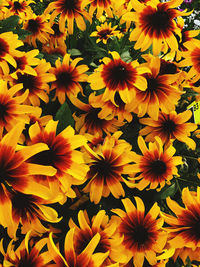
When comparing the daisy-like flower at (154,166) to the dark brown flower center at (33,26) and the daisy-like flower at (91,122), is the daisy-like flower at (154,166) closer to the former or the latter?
the daisy-like flower at (91,122)

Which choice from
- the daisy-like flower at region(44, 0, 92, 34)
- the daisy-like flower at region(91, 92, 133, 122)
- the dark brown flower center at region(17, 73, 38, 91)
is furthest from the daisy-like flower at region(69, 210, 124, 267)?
the daisy-like flower at region(44, 0, 92, 34)

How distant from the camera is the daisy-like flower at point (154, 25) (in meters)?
0.74

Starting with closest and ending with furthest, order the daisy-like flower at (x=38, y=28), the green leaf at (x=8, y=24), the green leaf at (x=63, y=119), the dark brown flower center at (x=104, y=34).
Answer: the green leaf at (x=63, y=119) < the green leaf at (x=8, y=24) < the daisy-like flower at (x=38, y=28) < the dark brown flower center at (x=104, y=34)

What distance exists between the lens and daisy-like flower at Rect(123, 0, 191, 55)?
0.74m

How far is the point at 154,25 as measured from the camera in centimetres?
75

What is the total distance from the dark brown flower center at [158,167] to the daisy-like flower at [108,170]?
7 centimetres

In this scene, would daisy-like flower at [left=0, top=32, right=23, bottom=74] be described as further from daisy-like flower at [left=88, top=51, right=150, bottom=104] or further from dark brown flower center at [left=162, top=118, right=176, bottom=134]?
dark brown flower center at [left=162, top=118, right=176, bottom=134]

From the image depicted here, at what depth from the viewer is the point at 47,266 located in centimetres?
52

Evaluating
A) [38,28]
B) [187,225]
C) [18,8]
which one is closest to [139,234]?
[187,225]

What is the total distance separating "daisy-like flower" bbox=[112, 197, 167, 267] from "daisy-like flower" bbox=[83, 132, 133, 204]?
46mm

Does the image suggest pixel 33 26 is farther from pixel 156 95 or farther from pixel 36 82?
pixel 156 95

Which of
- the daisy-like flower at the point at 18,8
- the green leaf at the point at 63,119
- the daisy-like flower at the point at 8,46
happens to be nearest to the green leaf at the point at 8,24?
the daisy-like flower at the point at 8,46

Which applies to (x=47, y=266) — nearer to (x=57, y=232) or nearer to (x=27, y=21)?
(x=57, y=232)

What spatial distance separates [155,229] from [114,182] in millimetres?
133
